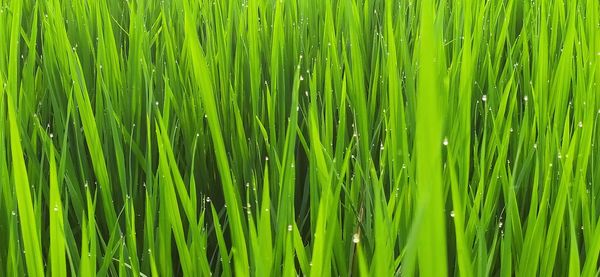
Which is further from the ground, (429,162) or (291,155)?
(429,162)

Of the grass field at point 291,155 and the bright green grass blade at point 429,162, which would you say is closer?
the bright green grass blade at point 429,162

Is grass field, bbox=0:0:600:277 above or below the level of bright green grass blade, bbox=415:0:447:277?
below

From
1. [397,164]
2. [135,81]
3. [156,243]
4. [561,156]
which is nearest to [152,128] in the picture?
[135,81]

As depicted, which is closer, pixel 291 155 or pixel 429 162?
pixel 429 162

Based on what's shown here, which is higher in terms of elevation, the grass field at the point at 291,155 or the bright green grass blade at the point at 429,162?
the bright green grass blade at the point at 429,162

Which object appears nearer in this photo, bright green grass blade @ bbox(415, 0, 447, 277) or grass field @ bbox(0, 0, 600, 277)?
bright green grass blade @ bbox(415, 0, 447, 277)

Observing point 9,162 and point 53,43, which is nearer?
point 9,162

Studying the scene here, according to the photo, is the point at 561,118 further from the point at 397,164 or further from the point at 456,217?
the point at 456,217

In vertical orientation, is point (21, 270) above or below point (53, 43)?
below
